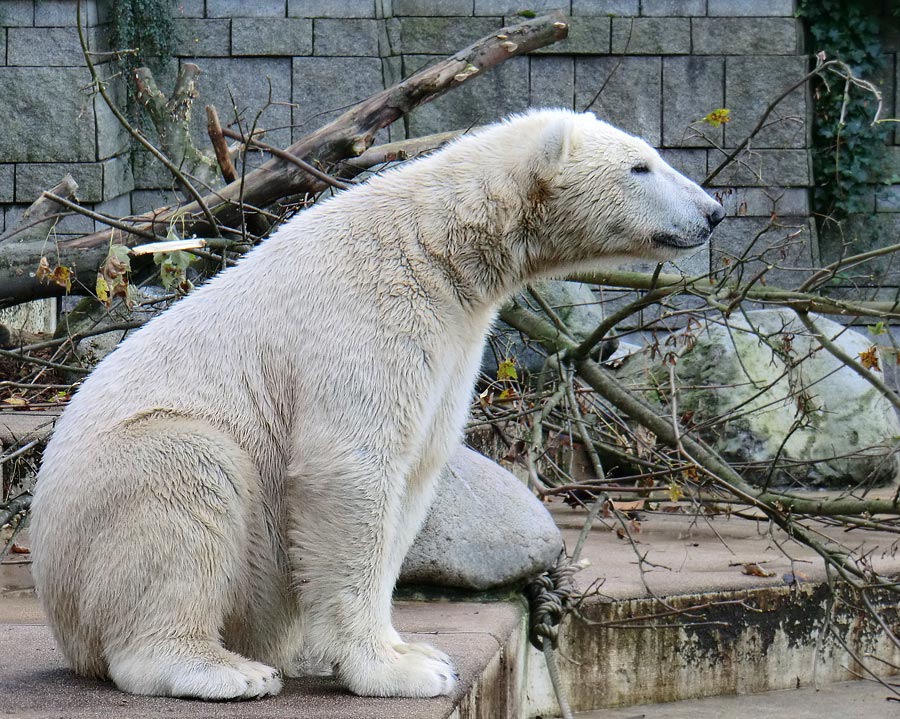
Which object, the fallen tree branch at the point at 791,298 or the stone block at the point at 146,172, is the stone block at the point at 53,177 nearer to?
the stone block at the point at 146,172

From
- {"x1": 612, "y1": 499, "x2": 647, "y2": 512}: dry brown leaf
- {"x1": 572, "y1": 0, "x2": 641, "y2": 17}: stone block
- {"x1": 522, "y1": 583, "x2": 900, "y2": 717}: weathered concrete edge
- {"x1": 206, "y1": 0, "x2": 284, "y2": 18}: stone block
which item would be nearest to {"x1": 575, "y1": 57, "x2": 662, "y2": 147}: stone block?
{"x1": 572, "y1": 0, "x2": 641, "y2": 17}: stone block

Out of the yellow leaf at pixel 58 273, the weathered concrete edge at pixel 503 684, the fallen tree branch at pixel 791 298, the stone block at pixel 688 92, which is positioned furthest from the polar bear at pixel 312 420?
the stone block at pixel 688 92

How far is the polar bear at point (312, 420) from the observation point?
8.66 ft

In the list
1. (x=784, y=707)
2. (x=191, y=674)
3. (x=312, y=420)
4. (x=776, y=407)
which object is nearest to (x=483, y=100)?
(x=776, y=407)

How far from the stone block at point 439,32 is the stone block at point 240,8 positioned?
1.00 m

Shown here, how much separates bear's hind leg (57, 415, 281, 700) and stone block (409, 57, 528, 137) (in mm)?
6950

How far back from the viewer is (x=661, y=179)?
298 cm

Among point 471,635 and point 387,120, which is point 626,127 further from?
point 471,635

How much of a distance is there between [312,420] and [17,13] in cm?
689

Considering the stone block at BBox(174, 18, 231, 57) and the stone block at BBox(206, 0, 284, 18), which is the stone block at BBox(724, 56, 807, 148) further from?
the stone block at BBox(174, 18, 231, 57)

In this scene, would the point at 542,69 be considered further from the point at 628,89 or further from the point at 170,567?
the point at 170,567

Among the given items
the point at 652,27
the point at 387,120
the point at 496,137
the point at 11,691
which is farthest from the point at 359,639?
the point at 652,27

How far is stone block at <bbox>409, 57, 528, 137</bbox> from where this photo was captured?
934cm

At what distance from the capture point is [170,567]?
2.60m
